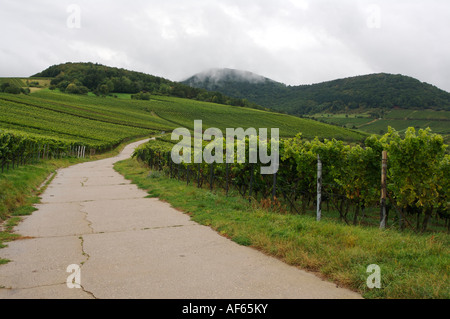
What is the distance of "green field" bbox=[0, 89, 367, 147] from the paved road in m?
45.0

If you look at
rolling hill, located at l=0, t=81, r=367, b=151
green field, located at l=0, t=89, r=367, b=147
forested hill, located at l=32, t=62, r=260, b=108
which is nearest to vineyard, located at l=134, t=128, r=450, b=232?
rolling hill, located at l=0, t=81, r=367, b=151

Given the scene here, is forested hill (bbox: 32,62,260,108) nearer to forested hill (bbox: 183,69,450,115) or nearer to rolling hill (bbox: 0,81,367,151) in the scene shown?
rolling hill (bbox: 0,81,367,151)

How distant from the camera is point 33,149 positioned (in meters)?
27.2

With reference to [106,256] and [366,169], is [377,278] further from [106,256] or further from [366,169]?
[366,169]

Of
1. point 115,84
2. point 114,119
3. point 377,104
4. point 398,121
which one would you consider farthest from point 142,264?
point 377,104

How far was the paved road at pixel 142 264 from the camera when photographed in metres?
4.41

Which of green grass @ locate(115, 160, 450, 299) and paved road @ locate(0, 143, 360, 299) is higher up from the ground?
green grass @ locate(115, 160, 450, 299)

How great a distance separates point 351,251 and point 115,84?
473 feet

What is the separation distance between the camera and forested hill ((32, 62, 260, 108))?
127 meters

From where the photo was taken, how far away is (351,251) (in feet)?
→ 17.8

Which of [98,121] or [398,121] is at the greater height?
[398,121]

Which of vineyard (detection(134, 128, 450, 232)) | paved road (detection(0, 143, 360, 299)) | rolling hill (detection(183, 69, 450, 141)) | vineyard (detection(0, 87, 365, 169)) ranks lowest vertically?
paved road (detection(0, 143, 360, 299))

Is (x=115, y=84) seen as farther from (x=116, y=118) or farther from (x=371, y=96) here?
(x=371, y=96)
